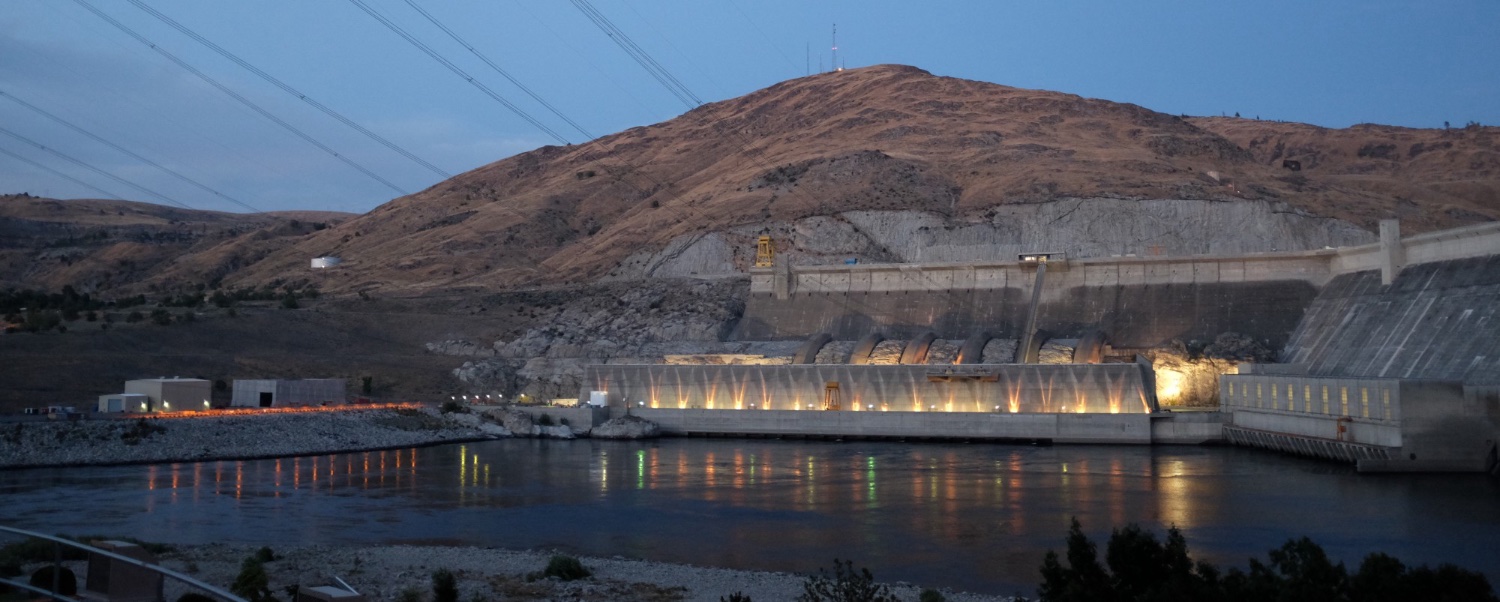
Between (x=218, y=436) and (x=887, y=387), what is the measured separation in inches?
1050

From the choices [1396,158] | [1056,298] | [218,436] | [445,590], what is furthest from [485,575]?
[1396,158]

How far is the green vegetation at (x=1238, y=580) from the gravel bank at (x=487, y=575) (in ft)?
15.8

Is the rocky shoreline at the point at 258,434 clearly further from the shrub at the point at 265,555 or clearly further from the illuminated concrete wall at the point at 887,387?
the shrub at the point at 265,555

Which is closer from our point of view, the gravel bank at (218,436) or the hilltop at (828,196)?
the gravel bank at (218,436)

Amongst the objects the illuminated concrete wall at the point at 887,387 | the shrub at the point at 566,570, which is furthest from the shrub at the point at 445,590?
the illuminated concrete wall at the point at 887,387

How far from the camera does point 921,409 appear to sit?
174 ft

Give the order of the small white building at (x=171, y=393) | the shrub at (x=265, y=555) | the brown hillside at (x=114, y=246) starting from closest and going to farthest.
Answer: the shrub at (x=265, y=555) < the small white building at (x=171, y=393) < the brown hillside at (x=114, y=246)

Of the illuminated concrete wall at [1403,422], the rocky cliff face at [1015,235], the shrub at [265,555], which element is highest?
the rocky cliff face at [1015,235]

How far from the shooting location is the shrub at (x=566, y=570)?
19.5 m

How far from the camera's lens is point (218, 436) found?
44.7m

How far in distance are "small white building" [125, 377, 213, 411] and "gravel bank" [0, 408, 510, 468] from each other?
3.90 m

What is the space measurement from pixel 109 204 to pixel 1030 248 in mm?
120385

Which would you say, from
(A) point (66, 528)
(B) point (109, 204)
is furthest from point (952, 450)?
(B) point (109, 204)

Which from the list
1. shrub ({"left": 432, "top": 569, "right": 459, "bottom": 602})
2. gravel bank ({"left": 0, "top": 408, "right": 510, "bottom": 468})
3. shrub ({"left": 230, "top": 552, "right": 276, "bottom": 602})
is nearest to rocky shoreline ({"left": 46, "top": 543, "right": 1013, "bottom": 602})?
shrub ({"left": 230, "top": 552, "right": 276, "bottom": 602})
